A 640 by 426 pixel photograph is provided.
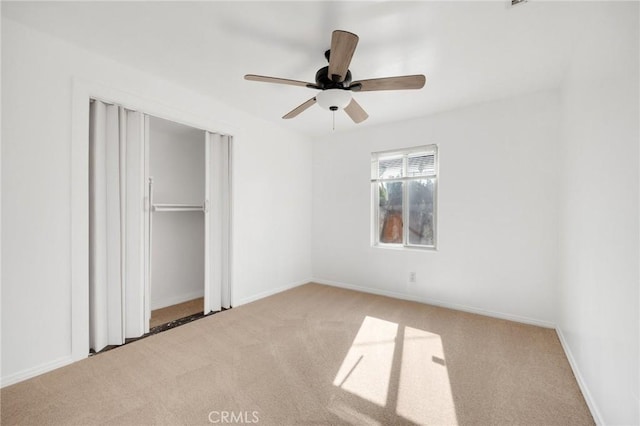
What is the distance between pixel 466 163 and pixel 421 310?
1.93 metres

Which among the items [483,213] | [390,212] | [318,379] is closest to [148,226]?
[318,379]

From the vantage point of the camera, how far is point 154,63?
2.38 meters

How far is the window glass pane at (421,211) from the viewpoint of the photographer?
361 centimetres

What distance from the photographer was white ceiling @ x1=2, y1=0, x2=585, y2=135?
1.73m

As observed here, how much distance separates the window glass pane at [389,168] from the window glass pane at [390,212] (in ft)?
0.40

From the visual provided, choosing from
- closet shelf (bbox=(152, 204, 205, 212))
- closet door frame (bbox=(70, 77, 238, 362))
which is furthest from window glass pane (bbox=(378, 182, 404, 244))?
closet door frame (bbox=(70, 77, 238, 362))

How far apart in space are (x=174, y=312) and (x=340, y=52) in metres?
3.46

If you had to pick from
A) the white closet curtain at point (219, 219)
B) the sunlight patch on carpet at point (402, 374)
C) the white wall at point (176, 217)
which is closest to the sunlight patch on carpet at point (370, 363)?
the sunlight patch on carpet at point (402, 374)

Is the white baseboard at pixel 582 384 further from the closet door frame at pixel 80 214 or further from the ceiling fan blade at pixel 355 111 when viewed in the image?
the closet door frame at pixel 80 214

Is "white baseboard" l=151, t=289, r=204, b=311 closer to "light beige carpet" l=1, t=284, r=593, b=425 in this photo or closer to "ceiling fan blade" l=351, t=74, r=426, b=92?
"light beige carpet" l=1, t=284, r=593, b=425

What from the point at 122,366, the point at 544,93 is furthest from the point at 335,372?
the point at 544,93

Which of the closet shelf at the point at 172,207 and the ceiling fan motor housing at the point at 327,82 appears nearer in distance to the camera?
the ceiling fan motor housing at the point at 327,82

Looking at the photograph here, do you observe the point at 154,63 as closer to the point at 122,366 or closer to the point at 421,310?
the point at 122,366

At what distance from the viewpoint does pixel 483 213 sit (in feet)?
10.3
